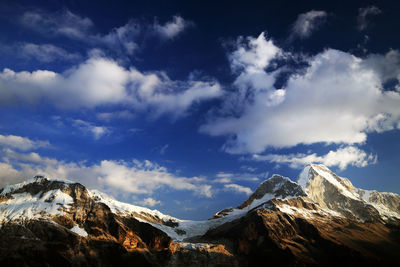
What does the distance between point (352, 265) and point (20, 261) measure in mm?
243191

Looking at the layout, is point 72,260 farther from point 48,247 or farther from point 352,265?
point 352,265

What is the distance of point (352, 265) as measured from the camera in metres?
199

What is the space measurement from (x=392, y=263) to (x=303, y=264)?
70.3m

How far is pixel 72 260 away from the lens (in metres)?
191

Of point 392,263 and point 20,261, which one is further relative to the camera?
point 392,263

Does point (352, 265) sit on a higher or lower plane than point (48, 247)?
lower

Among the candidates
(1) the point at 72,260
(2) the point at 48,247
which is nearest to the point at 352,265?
(1) the point at 72,260

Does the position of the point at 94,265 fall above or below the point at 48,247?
below

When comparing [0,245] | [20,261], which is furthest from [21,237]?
[20,261]

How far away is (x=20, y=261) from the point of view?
17375cm

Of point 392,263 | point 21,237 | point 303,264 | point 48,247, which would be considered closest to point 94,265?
point 48,247

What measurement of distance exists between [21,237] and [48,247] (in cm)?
2261

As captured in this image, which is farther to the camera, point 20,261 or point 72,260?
point 72,260

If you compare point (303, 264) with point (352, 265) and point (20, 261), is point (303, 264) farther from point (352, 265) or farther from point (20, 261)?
point (20, 261)
